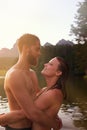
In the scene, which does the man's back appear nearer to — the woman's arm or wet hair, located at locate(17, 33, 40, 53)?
the woman's arm

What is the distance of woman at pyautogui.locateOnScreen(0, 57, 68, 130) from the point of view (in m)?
4.47

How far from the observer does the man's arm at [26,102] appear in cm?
439

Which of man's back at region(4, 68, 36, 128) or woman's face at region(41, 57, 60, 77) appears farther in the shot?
woman's face at region(41, 57, 60, 77)

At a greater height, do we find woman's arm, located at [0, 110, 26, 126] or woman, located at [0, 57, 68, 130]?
woman, located at [0, 57, 68, 130]

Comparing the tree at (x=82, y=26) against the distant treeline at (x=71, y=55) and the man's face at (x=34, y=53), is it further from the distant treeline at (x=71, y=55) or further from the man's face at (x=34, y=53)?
the man's face at (x=34, y=53)

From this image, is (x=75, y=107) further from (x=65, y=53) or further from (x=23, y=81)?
(x=65, y=53)

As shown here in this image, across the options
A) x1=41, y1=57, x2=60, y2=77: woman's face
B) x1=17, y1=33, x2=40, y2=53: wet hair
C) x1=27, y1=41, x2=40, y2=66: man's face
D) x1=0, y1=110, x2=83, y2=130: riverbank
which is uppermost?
x1=17, y1=33, x2=40, y2=53: wet hair

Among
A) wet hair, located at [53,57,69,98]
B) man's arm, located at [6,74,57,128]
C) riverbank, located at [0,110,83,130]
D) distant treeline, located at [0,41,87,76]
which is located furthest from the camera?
distant treeline, located at [0,41,87,76]

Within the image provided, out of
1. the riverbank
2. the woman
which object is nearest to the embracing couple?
the woman

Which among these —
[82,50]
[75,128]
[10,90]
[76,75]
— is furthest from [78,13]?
[10,90]

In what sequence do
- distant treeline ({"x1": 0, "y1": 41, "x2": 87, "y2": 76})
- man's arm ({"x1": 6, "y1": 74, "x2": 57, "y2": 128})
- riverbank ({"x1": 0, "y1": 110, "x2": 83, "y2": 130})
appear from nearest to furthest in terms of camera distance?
man's arm ({"x1": 6, "y1": 74, "x2": 57, "y2": 128}), riverbank ({"x1": 0, "y1": 110, "x2": 83, "y2": 130}), distant treeline ({"x1": 0, "y1": 41, "x2": 87, "y2": 76})

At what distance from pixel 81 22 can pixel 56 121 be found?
8400 centimetres

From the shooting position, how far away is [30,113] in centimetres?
439

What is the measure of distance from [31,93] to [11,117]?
1.15ft
